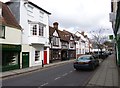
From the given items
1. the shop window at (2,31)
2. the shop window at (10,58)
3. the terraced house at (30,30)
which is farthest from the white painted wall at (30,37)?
the shop window at (2,31)

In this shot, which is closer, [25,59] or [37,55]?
[25,59]

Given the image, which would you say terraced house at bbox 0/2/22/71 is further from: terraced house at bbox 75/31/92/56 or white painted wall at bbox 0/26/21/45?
terraced house at bbox 75/31/92/56

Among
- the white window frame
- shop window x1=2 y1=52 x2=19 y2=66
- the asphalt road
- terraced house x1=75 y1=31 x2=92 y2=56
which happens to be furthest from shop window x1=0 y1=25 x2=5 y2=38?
terraced house x1=75 y1=31 x2=92 y2=56

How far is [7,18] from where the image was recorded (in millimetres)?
23969

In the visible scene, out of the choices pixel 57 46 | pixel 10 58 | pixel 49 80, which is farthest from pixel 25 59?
pixel 57 46

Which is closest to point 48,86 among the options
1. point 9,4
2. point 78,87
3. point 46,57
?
point 78,87

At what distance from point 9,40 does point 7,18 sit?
2.89m

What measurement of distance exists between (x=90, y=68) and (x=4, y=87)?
10.7 meters

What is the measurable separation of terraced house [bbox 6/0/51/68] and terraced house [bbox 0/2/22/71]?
1.12m

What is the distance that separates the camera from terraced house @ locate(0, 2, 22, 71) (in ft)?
71.0

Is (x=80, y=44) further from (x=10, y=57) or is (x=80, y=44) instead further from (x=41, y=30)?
(x=10, y=57)

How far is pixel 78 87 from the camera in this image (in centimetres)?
1123

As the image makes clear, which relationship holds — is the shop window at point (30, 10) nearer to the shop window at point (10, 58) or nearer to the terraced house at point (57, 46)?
the shop window at point (10, 58)

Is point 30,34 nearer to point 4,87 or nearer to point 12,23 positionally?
point 12,23
